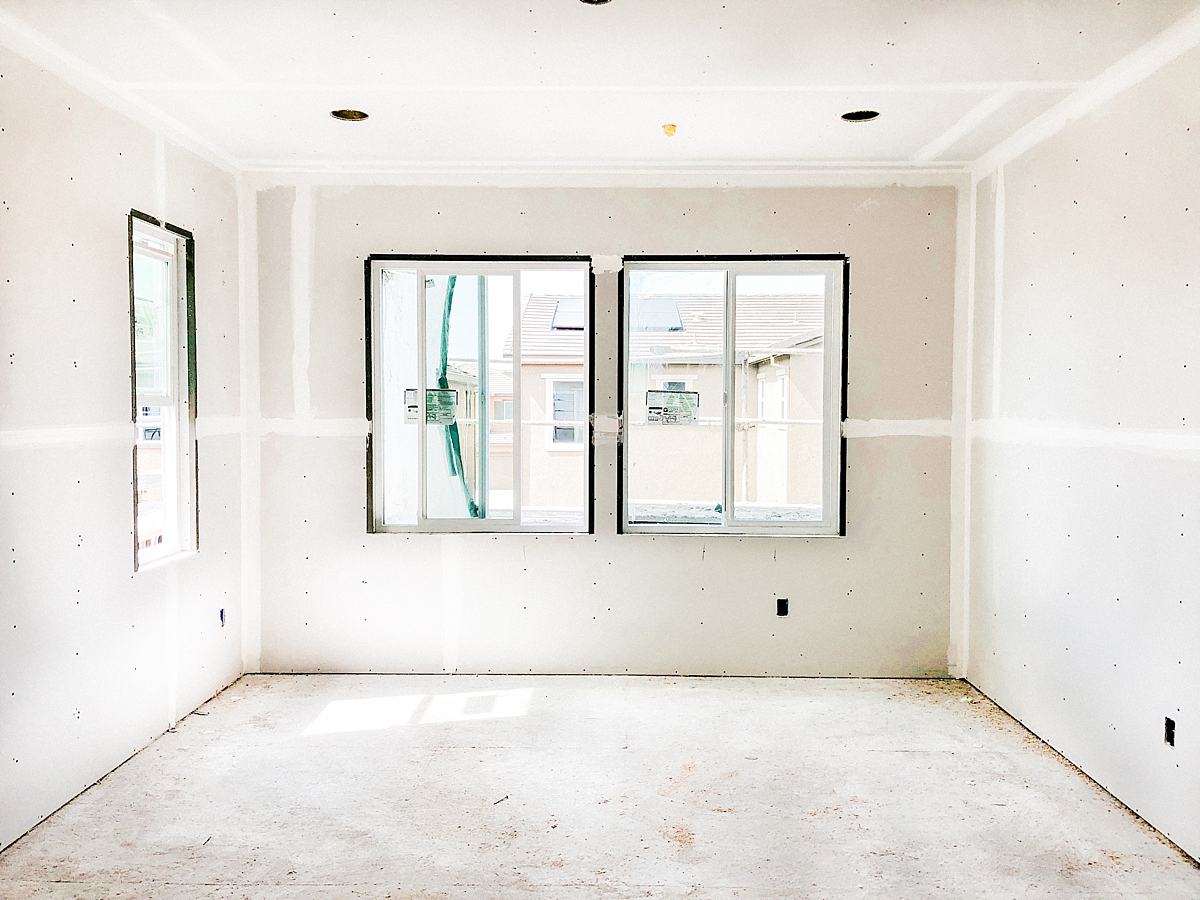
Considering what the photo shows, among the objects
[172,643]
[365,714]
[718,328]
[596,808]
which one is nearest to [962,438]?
[718,328]

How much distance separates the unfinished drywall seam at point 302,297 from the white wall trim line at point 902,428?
2.99 meters

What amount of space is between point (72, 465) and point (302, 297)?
174cm

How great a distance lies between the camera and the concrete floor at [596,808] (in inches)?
103

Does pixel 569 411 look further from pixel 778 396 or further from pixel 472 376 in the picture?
pixel 472 376

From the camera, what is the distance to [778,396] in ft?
17.2

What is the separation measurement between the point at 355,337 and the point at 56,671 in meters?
2.18

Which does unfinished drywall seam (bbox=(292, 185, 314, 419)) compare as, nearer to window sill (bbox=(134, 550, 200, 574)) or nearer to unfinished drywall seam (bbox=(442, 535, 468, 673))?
window sill (bbox=(134, 550, 200, 574))

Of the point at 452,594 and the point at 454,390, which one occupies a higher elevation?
the point at 454,390

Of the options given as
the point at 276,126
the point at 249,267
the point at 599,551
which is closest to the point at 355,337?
the point at 249,267

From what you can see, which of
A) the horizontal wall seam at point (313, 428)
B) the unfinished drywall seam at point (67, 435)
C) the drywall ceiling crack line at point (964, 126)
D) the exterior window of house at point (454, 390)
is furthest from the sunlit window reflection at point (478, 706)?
the drywall ceiling crack line at point (964, 126)

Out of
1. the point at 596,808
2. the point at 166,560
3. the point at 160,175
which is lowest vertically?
the point at 596,808

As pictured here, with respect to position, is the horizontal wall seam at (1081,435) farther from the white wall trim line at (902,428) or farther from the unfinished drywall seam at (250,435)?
the unfinished drywall seam at (250,435)

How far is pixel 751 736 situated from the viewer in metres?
3.78

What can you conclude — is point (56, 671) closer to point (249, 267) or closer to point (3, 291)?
point (3, 291)
